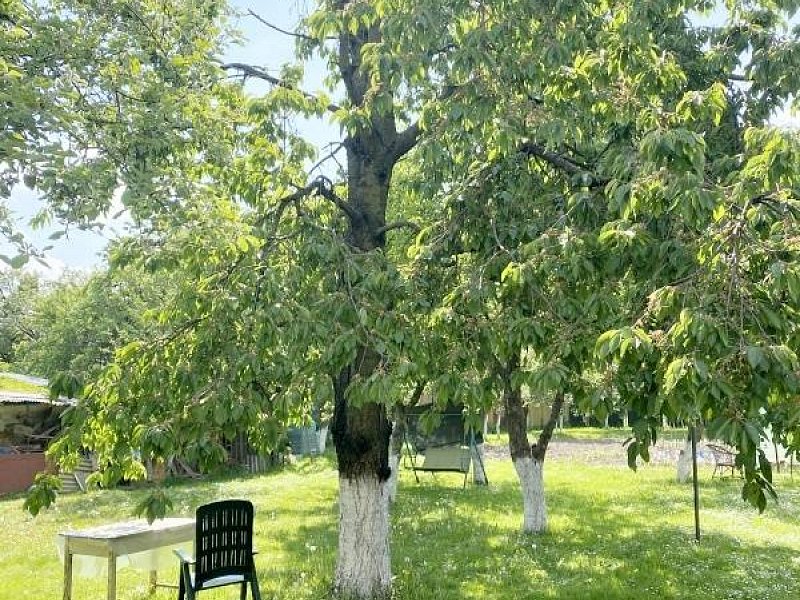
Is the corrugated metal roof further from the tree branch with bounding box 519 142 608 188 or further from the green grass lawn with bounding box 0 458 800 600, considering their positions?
the tree branch with bounding box 519 142 608 188

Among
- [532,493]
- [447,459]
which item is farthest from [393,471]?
[532,493]

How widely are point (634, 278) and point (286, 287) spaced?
292 centimetres

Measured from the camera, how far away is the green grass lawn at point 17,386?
20219 mm

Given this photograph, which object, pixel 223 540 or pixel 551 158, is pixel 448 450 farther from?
pixel 551 158

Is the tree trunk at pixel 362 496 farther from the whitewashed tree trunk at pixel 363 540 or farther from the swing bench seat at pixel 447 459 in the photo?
the swing bench seat at pixel 447 459

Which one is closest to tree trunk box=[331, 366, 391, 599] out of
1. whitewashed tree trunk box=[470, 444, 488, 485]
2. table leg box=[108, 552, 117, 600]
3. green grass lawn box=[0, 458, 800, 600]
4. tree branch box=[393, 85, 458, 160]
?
green grass lawn box=[0, 458, 800, 600]

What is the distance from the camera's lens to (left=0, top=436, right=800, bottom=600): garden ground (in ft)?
27.8

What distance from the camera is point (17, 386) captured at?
822 inches

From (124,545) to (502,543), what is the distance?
5.82 metres

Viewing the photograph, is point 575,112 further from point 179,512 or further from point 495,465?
point 495,465

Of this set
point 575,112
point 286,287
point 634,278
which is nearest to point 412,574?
point 286,287

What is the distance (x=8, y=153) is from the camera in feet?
15.4

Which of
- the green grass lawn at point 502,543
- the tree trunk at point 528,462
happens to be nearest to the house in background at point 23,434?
the green grass lawn at point 502,543

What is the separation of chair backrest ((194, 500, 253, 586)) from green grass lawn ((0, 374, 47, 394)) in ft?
49.8
